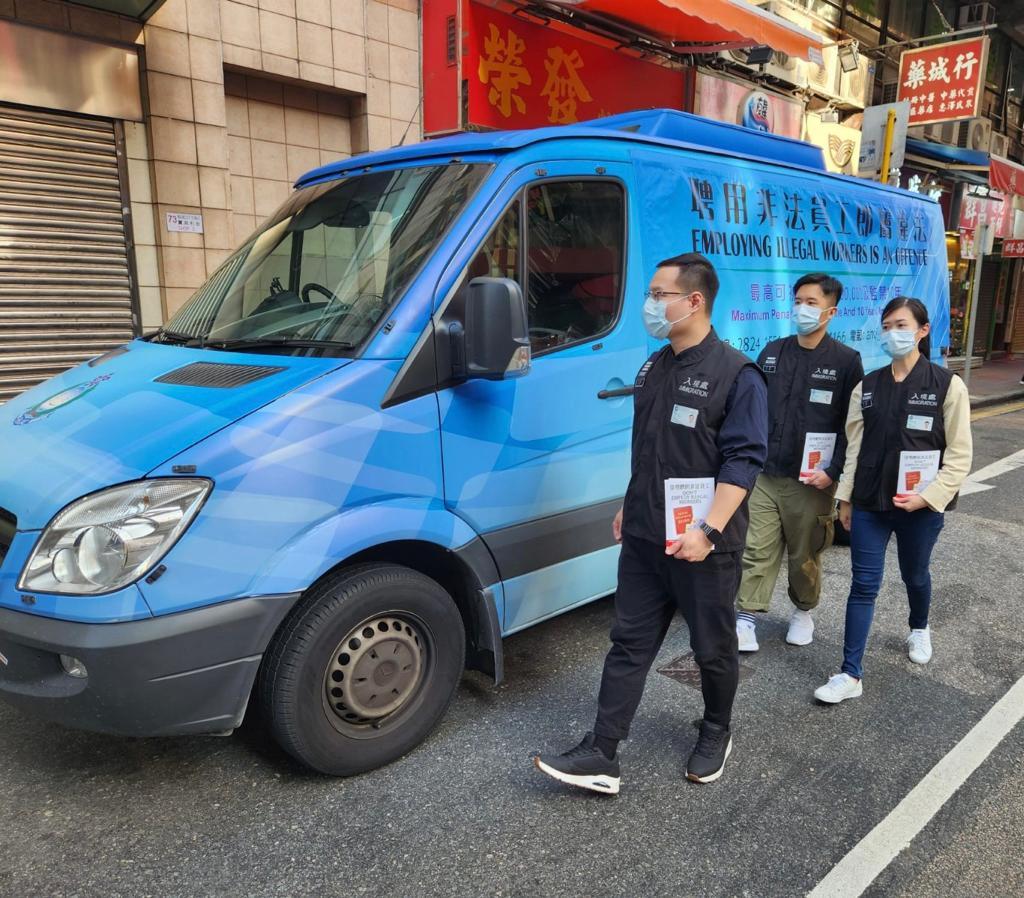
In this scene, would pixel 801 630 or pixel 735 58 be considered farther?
pixel 735 58

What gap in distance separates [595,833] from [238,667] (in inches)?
51.3

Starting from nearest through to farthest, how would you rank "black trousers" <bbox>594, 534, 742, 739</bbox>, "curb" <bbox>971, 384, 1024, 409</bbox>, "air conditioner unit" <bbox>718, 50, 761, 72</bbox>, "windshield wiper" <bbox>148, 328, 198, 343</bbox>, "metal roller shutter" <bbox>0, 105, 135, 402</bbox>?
"black trousers" <bbox>594, 534, 742, 739</bbox> → "windshield wiper" <bbox>148, 328, 198, 343</bbox> → "metal roller shutter" <bbox>0, 105, 135, 402</bbox> → "air conditioner unit" <bbox>718, 50, 761, 72</bbox> → "curb" <bbox>971, 384, 1024, 409</bbox>

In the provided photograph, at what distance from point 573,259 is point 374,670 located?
1.88 m

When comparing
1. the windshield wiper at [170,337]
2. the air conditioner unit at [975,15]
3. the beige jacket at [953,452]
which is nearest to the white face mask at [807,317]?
the beige jacket at [953,452]

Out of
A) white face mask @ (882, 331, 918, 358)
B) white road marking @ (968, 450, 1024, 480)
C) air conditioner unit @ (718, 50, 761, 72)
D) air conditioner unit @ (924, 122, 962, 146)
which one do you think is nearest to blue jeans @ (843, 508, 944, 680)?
white face mask @ (882, 331, 918, 358)

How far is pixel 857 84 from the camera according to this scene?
49.5 ft

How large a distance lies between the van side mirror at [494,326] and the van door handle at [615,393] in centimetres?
76

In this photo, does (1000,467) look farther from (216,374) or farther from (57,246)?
(57,246)

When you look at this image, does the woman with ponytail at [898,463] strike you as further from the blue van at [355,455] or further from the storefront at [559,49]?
the storefront at [559,49]

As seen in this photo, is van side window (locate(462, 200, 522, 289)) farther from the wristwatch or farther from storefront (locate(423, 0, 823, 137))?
storefront (locate(423, 0, 823, 137))

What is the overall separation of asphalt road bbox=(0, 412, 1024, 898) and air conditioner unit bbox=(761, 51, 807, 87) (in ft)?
39.6

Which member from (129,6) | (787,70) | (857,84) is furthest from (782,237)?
(857,84)

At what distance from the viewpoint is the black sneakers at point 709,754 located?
2.89 m

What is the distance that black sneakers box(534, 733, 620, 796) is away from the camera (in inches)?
109
